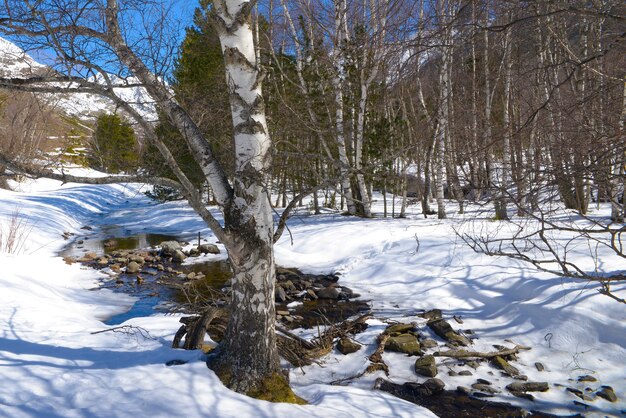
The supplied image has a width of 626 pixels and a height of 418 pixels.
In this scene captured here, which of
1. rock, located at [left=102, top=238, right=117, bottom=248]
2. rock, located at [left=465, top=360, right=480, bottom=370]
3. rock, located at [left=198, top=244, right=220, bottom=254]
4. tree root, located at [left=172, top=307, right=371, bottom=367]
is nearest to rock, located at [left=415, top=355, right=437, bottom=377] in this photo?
rock, located at [left=465, top=360, right=480, bottom=370]

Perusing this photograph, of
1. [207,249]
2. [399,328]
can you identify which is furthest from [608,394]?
[207,249]

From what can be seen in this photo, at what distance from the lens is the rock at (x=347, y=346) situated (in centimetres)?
566

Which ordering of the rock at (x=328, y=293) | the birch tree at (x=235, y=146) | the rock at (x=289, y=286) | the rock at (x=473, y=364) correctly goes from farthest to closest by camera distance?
the rock at (x=289, y=286) < the rock at (x=328, y=293) < the rock at (x=473, y=364) < the birch tree at (x=235, y=146)

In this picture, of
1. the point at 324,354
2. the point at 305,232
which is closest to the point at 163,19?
the point at 324,354

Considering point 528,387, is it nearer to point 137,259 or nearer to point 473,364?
point 473,364

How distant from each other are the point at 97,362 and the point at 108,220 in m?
20.2

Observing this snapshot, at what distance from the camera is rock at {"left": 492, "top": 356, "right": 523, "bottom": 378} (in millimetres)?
5168

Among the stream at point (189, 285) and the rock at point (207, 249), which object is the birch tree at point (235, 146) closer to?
the stream at point (189, 285)

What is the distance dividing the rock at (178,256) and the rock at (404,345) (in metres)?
7.66

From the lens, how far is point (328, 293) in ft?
27.6

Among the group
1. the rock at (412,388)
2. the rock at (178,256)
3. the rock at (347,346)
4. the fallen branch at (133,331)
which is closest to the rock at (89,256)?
the rock at (178,256)

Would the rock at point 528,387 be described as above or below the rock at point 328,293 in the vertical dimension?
below

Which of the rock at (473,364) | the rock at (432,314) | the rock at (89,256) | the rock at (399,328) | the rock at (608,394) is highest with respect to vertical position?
the rock at (89,256)

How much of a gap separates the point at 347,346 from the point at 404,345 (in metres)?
0.75
